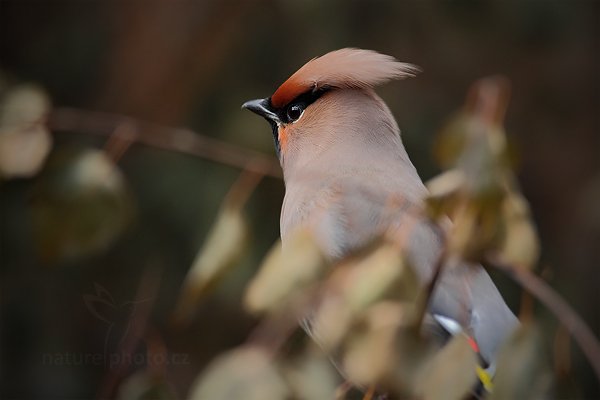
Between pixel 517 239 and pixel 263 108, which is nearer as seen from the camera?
pixel 517 239

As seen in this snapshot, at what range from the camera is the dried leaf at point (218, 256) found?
4.86 ft

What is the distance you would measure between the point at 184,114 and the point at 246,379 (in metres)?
3.41

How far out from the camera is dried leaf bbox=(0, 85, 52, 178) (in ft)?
5.91

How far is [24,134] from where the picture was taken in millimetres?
1830

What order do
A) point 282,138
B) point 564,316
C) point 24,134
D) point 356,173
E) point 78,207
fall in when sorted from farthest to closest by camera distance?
point 282,138, point 356,173, point 24,134, point 78,207, point 564,316

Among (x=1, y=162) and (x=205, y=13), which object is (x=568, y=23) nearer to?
(x=205, y=13)

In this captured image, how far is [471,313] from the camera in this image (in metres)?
2.00

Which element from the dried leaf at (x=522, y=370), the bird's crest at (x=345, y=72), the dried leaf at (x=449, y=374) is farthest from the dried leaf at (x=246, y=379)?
the bird's crest at (x=345, y=72)

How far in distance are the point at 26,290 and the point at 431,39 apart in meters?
1.99

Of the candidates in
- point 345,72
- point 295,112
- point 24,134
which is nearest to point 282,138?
point 295,112

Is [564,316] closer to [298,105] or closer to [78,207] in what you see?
[78,207]

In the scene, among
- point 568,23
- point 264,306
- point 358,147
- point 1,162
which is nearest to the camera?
point 264,306

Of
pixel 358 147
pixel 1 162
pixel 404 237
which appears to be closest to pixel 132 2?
pixel 358 147

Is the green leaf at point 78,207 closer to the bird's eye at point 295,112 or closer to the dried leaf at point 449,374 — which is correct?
the dried leaf at point 449,374
